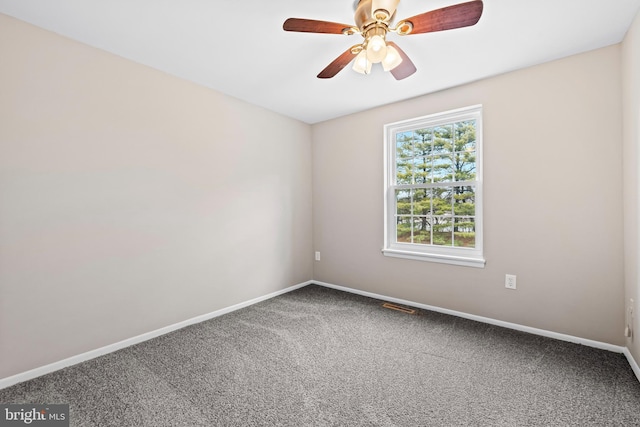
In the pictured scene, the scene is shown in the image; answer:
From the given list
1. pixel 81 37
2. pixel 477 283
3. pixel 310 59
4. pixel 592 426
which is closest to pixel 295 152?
pixel 310 59

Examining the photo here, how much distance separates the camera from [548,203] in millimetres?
2414

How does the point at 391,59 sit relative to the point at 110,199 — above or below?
above

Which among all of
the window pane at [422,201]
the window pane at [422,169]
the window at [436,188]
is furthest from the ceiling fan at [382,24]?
the window pane at [422,201]

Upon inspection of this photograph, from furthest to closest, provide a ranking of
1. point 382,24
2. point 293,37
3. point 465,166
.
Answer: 1. point 465,166
2. point 293,37
3. point 382,24

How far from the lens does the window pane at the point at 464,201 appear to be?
114 inches

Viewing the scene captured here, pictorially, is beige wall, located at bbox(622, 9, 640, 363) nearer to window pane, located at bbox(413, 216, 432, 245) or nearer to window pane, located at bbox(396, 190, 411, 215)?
window pane, located at bbox(413, 216, 432, 245)

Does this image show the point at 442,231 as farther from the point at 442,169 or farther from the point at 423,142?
the point at 423,142

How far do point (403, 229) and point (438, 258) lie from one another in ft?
1.79

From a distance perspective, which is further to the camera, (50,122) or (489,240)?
(489,240)

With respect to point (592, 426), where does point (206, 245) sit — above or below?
above

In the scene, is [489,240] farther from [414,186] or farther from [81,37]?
[81,37]

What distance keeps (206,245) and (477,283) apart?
8.93 ft

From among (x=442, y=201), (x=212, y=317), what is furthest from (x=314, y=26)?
(x=212, y=317)

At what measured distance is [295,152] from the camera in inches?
154
